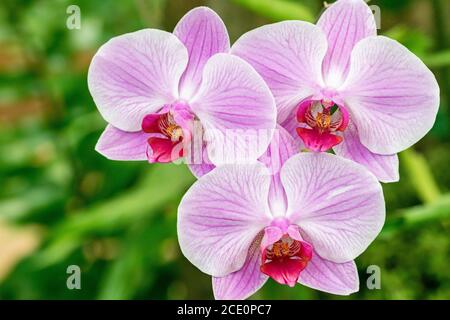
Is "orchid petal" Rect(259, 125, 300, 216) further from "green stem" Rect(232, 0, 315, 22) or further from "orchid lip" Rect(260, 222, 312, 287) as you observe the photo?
"green stem" Rect(232, 0, 315, 22)

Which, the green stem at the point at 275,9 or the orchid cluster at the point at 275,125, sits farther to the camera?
the green stem at the point at 275,9

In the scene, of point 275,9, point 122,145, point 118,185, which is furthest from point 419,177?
point 118,185

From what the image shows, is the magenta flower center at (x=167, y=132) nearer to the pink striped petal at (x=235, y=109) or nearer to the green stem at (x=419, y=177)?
the pink striped petal at (x=235, y=109)

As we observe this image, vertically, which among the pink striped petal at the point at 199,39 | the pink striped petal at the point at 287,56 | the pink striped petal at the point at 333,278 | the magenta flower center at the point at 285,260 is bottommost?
the pink striped petal at the point at 333,278

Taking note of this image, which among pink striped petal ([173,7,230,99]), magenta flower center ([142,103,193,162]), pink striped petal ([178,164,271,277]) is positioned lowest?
pink striped petal ([178,164,271,277])

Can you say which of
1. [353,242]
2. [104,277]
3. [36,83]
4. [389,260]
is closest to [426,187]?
[389,260]

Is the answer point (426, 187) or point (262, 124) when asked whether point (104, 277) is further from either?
point (262, 124)

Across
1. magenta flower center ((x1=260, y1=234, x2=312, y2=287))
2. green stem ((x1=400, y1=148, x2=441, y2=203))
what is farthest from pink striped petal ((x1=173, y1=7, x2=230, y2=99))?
green stem ((x1=400, y1=148, x2=441, y2=203))

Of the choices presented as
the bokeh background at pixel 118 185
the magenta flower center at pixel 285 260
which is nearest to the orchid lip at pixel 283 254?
the magenta flower center at pixel 285 260
